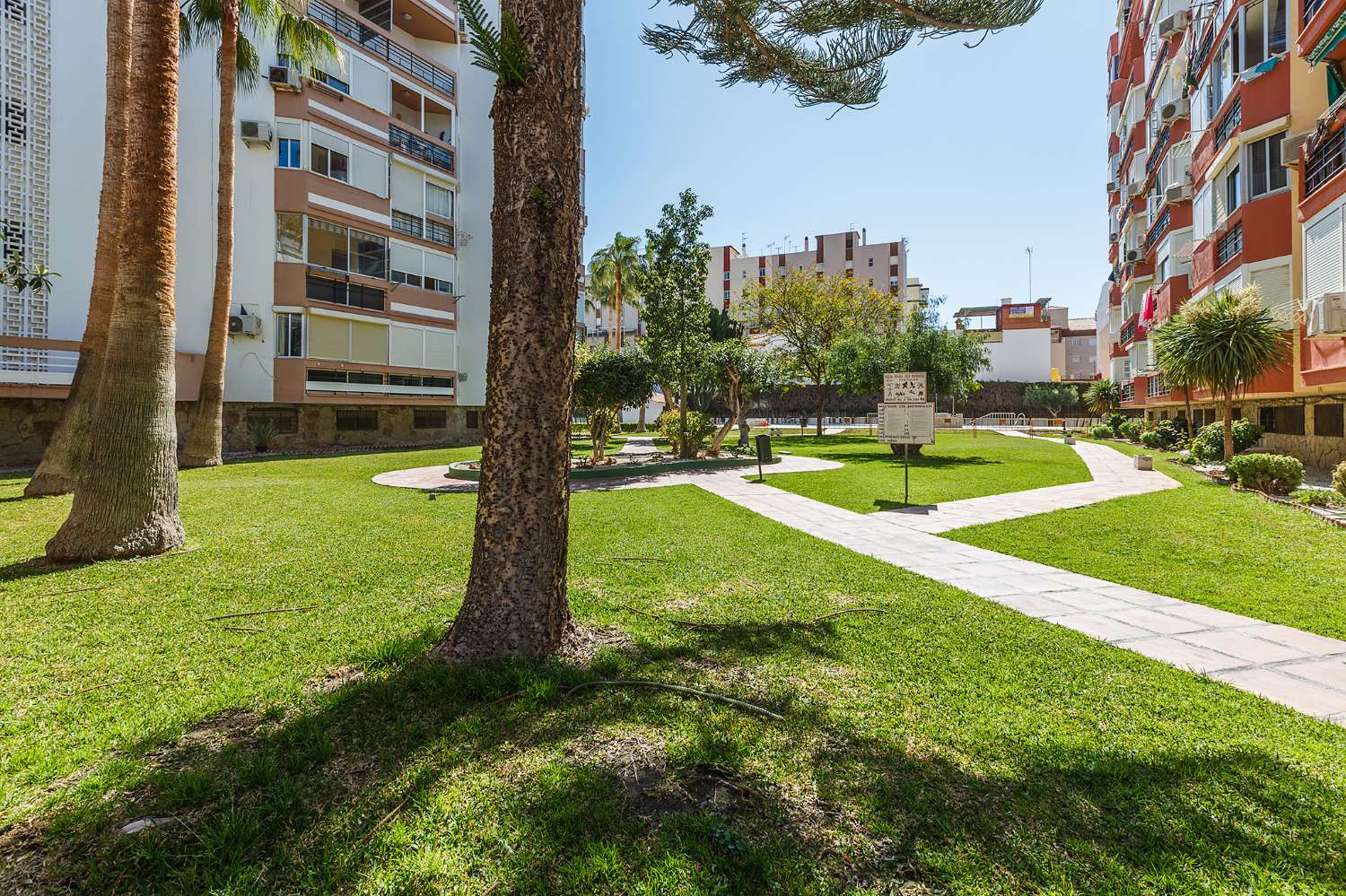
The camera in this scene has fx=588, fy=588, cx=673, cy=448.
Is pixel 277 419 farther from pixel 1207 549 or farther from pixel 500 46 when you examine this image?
pixel 1207 549

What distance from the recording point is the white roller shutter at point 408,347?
87.5 ft

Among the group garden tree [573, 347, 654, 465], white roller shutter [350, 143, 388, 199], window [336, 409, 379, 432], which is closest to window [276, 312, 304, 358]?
window [336, 409, 379, 432]

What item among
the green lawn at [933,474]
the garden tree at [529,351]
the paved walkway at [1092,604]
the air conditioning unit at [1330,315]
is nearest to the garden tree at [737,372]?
the green lawn at [933,474]

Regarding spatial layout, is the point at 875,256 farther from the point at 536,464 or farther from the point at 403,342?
the point at 536,464

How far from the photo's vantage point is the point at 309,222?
23719mm

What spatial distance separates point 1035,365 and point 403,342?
72.1 meters

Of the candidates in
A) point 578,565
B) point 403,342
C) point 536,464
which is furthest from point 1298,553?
point 403,342

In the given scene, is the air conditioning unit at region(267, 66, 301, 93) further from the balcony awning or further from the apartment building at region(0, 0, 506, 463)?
the balcony awning

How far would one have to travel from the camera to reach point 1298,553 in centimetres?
689

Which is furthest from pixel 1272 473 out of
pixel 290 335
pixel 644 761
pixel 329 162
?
pixel 329 162

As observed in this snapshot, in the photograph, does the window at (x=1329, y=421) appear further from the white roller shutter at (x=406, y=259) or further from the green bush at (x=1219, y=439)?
the white roller shutter at (x=406, y=259)

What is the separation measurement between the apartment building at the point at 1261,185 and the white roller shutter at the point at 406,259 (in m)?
29.5

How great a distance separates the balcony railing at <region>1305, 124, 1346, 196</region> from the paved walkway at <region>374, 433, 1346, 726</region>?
8283mm

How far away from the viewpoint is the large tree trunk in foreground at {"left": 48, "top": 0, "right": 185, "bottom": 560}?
636 centimetres
